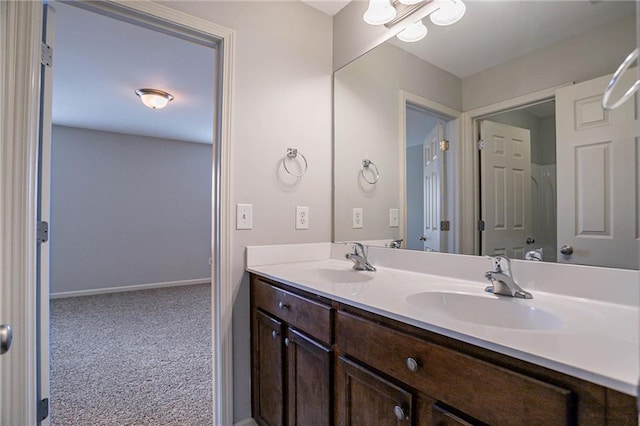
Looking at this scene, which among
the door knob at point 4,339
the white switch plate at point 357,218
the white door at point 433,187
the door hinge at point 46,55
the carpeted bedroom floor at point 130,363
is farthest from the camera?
the white switch plate at point 357,218

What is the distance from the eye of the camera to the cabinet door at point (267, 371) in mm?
1296

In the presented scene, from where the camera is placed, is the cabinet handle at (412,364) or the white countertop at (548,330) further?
the cabinet handle at (412,364)

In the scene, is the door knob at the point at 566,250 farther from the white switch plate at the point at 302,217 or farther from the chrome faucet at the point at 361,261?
the white switch plate at the point at 302,217

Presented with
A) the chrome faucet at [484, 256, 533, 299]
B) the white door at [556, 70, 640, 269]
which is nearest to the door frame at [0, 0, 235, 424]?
the chrome faucet at [484, 256, 533, 299]

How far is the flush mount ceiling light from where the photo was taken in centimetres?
299

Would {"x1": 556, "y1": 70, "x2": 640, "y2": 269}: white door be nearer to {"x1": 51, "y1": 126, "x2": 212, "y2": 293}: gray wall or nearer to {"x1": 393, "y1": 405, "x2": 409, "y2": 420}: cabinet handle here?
{"x1": 393, "y1": 405, "x2": 409, "y2": 420}: cabinet handle

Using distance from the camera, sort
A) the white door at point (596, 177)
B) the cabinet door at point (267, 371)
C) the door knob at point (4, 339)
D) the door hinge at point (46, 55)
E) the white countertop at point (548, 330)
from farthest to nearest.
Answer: the cabinet door at point (267, 371), the door hinge at point (46, 55), the white door at point (596, 177), the door knob at point (4, 339), the white countertop at point (548, 330)

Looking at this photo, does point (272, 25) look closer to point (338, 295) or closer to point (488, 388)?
point (338, 295)

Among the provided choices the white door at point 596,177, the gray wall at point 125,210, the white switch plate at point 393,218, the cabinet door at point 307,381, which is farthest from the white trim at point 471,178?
the gray wall at point 125,210

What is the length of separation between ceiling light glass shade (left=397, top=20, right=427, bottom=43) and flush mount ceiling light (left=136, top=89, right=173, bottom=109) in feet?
8.31

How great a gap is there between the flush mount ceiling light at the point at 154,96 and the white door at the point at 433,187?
2782 mm

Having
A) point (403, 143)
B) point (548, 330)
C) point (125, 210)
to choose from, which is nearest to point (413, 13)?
point (403, 143)

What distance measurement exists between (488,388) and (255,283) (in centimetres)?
112

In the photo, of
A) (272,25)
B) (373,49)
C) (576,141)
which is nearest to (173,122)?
(272,25)
